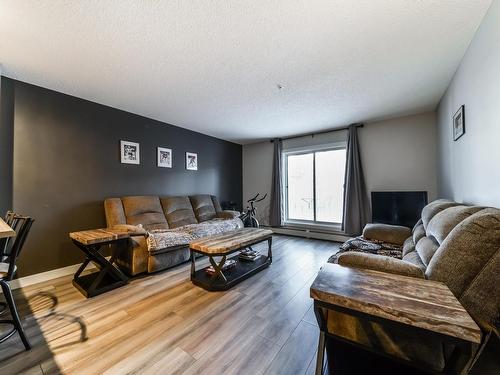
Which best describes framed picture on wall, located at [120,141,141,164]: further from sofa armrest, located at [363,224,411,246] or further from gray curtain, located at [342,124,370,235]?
gray curtain, located at [342,124,370,235]

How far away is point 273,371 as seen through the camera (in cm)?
129

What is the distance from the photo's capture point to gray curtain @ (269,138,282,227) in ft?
16.8

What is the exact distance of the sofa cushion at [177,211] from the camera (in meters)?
3.72

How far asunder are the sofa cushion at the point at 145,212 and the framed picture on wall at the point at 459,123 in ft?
13.2

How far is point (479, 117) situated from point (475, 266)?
4.74 feet

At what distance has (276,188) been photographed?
203 inches

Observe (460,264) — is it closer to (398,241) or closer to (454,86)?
(398,241)

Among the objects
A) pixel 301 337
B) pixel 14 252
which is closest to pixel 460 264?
pixel 301 337

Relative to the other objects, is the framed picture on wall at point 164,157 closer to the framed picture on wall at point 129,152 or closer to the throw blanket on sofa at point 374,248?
the framed picture on wall at point 129,152

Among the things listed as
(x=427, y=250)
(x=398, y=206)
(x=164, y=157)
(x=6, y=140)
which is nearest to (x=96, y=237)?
(x=6, y=140)

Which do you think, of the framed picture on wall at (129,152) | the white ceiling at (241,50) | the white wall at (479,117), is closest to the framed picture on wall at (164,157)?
the framed picture on wall at (129,152)

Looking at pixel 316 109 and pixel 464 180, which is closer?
pixel 464 180

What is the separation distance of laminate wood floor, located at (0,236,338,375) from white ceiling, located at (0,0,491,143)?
2370 millimetres

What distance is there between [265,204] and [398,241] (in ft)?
10.9
